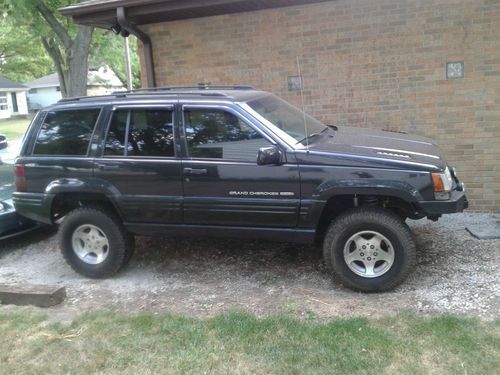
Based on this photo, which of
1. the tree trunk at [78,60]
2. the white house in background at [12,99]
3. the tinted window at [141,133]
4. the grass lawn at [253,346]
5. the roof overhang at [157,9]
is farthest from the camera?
the white house in background at [12,99]

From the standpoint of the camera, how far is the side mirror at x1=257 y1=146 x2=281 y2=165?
4375 millimetres

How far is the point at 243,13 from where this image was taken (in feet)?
23.3

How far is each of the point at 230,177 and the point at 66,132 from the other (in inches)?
74.1

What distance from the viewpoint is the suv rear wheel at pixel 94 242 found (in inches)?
202

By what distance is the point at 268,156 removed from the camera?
4.37 m

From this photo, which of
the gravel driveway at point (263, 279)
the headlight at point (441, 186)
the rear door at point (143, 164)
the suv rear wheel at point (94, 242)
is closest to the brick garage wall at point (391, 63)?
the gravel driveway at point (263, 279)

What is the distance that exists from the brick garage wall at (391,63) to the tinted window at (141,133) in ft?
8.69

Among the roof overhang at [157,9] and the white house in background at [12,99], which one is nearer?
the roof overhang at [157,9]

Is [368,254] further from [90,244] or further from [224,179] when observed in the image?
[90,244]

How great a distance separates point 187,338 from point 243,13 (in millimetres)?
4863

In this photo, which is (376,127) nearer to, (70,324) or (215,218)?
(215,218)

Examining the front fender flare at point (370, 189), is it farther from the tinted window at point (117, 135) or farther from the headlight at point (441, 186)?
the tinted window at point (117, 135)

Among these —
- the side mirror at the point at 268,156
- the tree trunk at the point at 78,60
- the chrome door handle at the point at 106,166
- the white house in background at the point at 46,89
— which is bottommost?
the chrome door handle at the point at 106,166

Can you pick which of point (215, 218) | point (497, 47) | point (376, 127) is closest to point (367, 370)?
point (215, 218)
